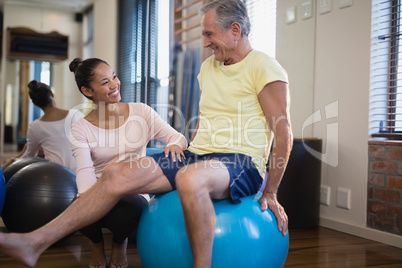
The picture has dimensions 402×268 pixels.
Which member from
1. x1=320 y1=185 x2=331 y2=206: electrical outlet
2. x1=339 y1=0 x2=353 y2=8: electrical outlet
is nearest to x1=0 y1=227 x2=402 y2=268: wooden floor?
x1=320 y1=185 x2=331 y2=206: electrical outlet

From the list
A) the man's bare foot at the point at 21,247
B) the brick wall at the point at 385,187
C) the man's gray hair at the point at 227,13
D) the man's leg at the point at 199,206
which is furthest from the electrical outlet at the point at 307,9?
the man's bare foot at the point at 21,247

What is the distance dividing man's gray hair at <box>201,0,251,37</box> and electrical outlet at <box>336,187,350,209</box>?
4.58ft

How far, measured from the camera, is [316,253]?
2244 mm

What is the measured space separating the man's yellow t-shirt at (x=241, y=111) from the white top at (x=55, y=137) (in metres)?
1.46

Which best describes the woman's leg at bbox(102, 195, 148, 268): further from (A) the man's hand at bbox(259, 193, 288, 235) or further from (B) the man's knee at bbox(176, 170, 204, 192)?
(A) the man's hand at bbox(259, 193, 288, 235)

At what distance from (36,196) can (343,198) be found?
5.84 feet

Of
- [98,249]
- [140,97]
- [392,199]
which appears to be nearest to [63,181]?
[98,249]

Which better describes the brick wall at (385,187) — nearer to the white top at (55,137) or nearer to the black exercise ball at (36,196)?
the black exercise ball at (36,196)

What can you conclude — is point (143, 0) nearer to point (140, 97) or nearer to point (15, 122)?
point (140, 97)

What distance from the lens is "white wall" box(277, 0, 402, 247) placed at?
2623mm

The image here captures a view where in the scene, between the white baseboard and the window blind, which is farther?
the window blind

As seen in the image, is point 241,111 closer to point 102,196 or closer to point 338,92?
point 102,196

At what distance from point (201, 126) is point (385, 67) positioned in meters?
1.29

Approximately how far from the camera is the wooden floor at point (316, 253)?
2.04m
